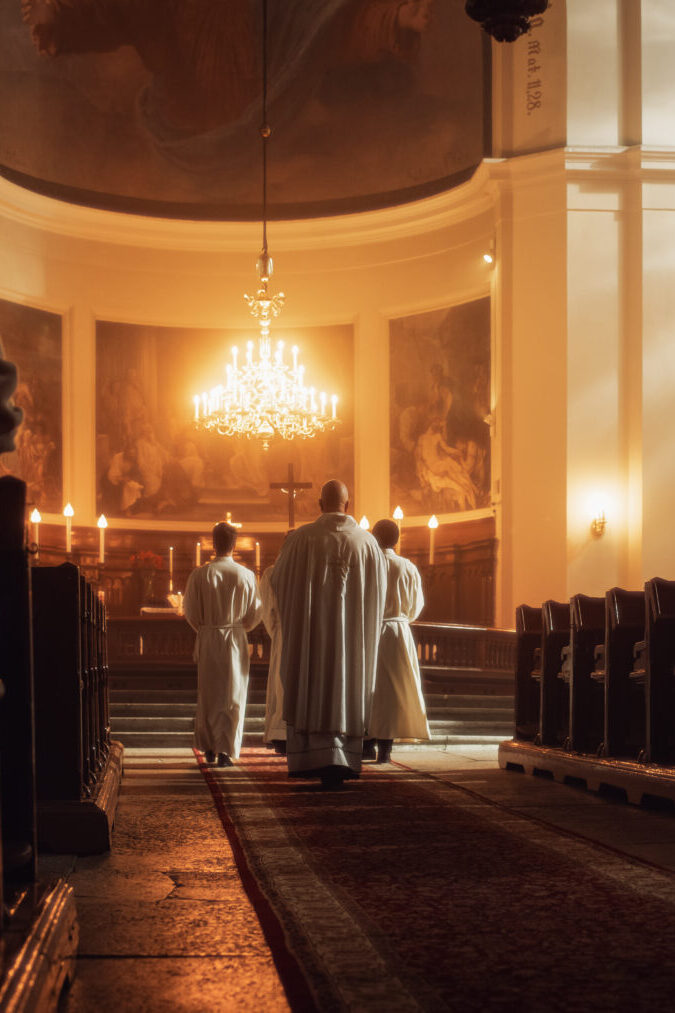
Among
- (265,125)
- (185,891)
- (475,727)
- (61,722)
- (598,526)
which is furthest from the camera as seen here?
(265,125)

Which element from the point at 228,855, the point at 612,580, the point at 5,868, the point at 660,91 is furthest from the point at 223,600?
the point at 660,91

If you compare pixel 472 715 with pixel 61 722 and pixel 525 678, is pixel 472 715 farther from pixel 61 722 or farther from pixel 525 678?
pixel 61 722

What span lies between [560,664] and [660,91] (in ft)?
36.0

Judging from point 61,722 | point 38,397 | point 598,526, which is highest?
point 38,397

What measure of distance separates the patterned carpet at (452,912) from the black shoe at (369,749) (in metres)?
A: 3.71

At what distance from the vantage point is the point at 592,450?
17.1 meters

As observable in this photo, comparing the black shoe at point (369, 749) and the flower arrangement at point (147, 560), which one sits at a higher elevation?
the flower arrangement at point (147, 560)

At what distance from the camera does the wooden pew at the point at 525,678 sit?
9031mm

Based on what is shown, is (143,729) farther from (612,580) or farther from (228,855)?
(228,855)

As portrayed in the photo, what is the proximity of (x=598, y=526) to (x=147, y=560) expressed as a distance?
6.12m

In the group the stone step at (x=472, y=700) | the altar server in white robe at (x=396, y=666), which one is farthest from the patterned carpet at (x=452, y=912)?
the stone step at (x=472, y=700)

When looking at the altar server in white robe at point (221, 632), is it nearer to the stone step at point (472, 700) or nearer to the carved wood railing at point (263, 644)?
the stone step at point (472, 700)

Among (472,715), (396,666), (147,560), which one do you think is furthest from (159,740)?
(147,560)

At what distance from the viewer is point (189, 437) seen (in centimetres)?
2072
